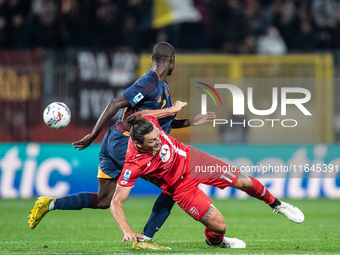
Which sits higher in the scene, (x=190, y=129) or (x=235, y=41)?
(x=235, y=41)

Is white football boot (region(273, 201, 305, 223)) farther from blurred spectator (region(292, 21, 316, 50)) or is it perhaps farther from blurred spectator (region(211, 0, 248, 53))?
blurred spectator (region(292, 21, 316, 50))

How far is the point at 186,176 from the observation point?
578 centimetres

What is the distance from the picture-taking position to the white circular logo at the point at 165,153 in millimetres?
5516

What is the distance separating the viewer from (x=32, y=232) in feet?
23.7

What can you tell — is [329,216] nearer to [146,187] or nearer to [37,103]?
[146,187]

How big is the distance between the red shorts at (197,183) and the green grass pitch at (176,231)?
435mm

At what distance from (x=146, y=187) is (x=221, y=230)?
18.0 ft

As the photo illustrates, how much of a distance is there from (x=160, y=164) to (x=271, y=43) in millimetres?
9108

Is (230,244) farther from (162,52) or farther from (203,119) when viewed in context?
(162,52)

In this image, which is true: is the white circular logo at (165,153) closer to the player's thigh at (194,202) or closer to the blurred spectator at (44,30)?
the player's thigh at (194,202)

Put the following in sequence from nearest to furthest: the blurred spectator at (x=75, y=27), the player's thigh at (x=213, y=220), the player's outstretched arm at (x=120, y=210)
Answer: the player's outstretched arm at (x=120, y=210)
the player's thigh at (x=213, y=220)
the blurred spectator at (x=75, y=27)

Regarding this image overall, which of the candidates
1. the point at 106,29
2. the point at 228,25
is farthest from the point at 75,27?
the point at 228,25

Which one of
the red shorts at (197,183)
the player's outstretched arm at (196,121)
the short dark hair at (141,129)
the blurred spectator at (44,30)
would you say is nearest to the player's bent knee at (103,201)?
the red shorts at (197,183)

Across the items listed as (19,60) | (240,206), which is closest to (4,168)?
(19,60)
